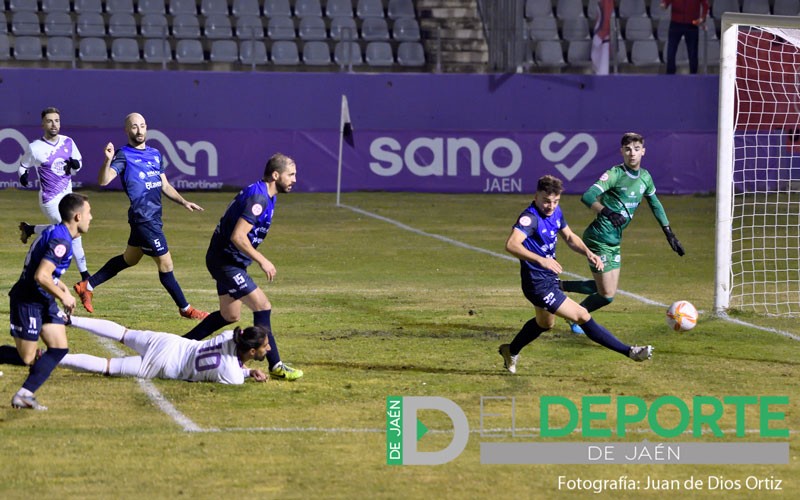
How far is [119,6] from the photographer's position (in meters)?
32.7

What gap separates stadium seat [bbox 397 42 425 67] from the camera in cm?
3275

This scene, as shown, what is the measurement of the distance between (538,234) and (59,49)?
77.8ft

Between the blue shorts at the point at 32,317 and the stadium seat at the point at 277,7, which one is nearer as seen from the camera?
the blue shorts at the point at 32,317

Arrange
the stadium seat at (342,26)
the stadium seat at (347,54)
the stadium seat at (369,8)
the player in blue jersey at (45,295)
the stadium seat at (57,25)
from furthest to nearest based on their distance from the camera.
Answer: the stadium seat at (369,8) < the stadium seat at (342,26) < the stadium seat at (57,25) < the stadium seat at (347,54) < the player in blue jersey at (45,295)

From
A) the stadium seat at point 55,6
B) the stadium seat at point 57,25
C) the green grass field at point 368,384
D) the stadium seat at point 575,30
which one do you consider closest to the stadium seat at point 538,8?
the stadium seat at point 575,30

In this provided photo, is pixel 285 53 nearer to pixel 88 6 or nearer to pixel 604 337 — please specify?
pixel 88 6

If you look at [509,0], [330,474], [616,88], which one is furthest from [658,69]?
[330,474]

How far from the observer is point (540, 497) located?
7195 millimetres

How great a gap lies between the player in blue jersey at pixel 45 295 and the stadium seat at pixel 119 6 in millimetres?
24667

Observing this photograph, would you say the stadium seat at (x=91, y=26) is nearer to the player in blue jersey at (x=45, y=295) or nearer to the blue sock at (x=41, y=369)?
the player in blue jersey at (x=45, y=295)

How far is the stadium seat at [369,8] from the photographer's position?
33.8 metres

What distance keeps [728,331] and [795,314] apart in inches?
80.3

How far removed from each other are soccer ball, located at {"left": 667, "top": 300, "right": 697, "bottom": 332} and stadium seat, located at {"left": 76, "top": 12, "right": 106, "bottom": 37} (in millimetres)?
23564

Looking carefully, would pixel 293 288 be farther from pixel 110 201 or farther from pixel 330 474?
pixel 110 201
